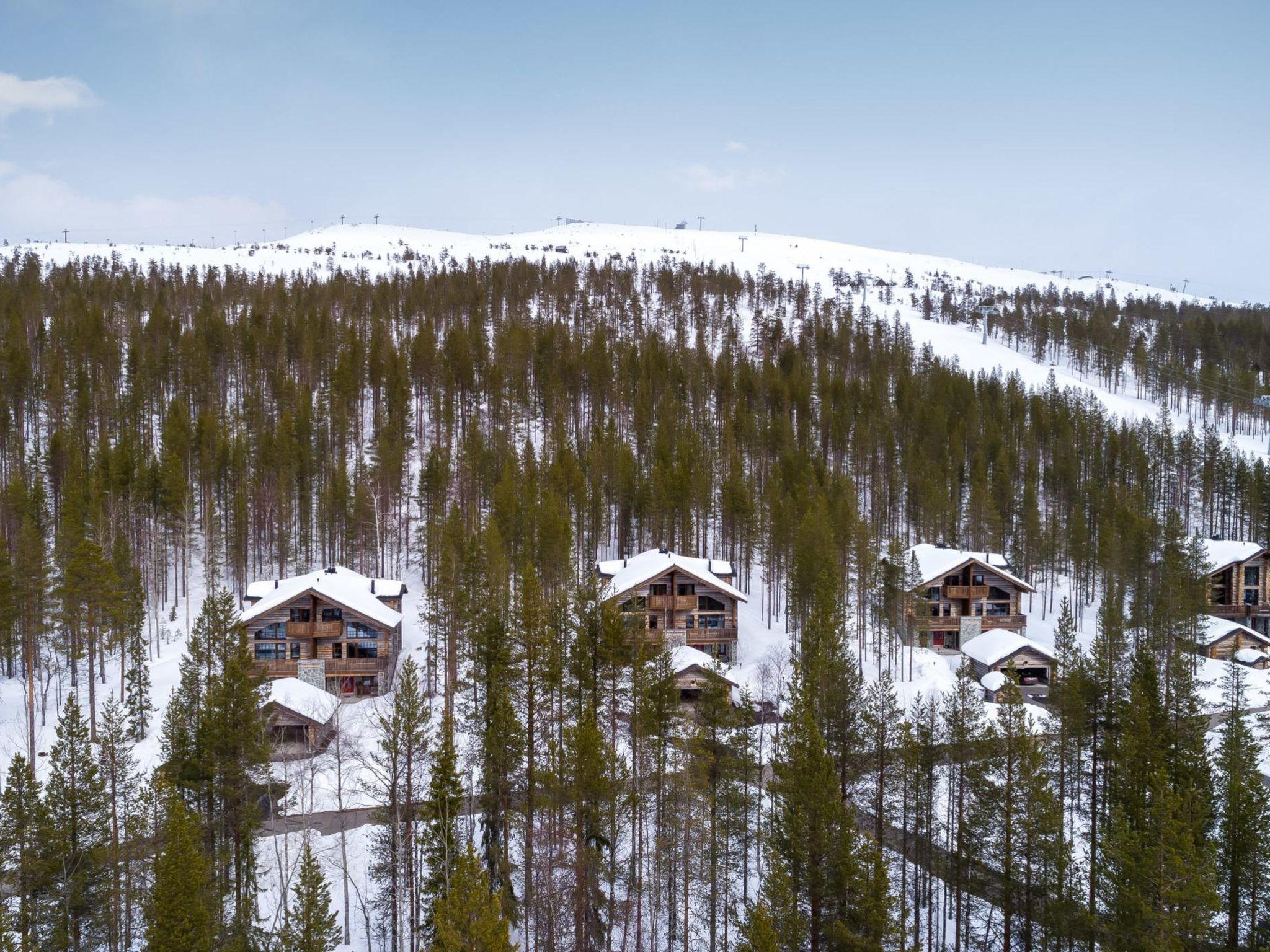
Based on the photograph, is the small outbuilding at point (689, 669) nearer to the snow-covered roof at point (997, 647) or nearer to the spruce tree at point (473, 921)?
the snow-covered roof at point (997, 647)

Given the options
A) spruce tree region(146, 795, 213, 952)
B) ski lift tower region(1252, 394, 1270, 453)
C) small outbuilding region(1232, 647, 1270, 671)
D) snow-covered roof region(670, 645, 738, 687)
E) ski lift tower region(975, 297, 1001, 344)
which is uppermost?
ski lift tower region(975, 297, 1001, 344)

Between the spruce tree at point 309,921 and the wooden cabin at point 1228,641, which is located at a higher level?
the spruce tree at point 309,921

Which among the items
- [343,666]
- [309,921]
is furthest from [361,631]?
[309,921]

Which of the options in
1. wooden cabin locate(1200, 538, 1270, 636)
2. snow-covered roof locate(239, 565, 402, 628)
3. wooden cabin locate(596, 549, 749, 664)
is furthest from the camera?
wooden cabin locate(1200, 538, 1270, 636)

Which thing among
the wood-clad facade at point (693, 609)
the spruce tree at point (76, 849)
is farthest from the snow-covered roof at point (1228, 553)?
the spruce tree at point (76, 849)

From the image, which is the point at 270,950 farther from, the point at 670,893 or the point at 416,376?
the point at 416,376

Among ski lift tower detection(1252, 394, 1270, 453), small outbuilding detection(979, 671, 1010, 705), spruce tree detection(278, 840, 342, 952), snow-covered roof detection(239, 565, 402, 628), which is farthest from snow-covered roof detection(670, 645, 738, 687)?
ski lift tower detection(1252, 394, 1270, 453)

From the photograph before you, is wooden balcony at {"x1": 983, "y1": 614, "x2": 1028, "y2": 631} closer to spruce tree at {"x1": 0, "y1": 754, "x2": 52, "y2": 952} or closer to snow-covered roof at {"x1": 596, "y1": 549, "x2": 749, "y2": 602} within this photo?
snow-covered roof at {"x1": 596, "y1": 549, "x2": 749, "y2": 602}
